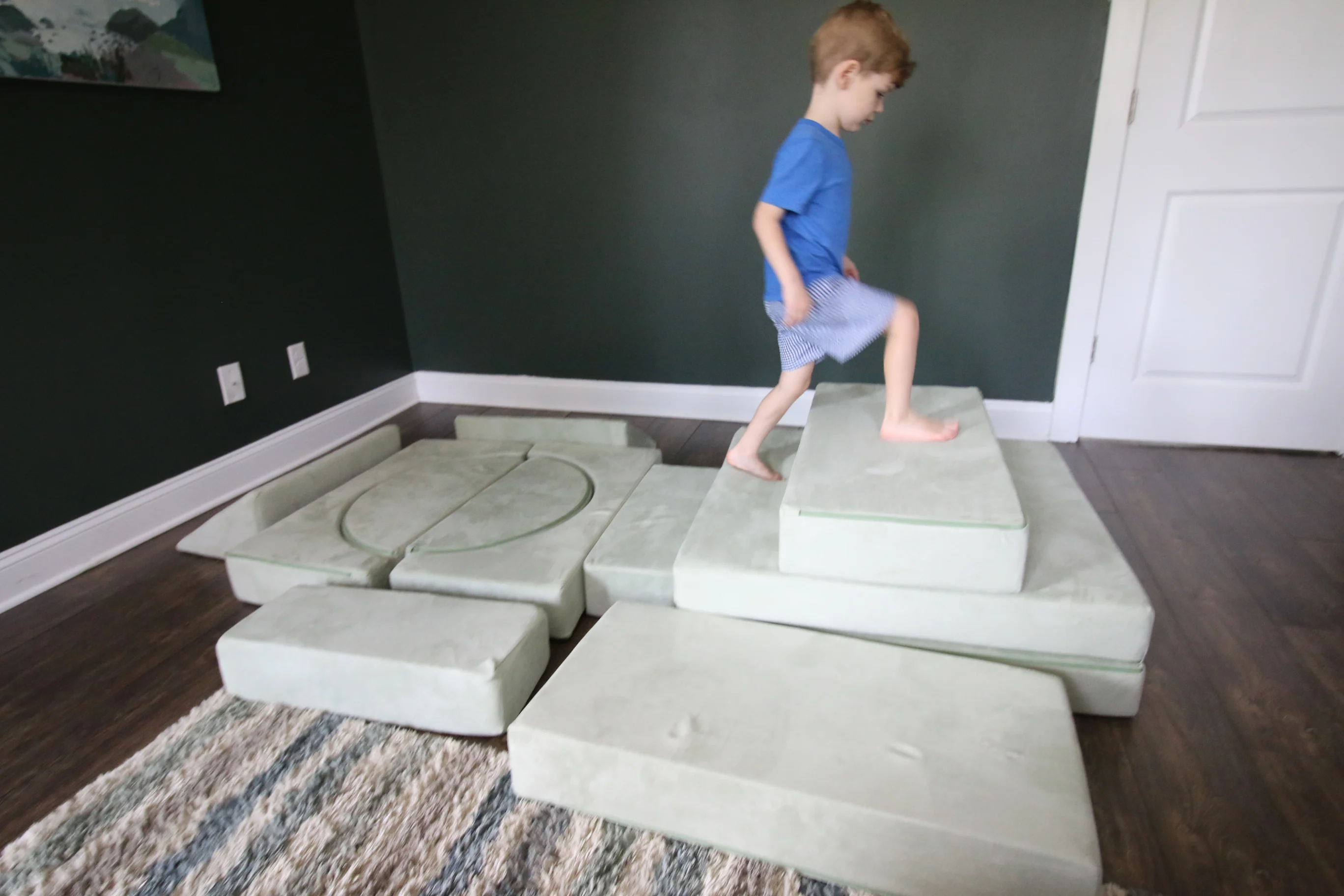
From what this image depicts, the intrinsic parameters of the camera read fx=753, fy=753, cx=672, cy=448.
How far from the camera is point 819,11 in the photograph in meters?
2.33

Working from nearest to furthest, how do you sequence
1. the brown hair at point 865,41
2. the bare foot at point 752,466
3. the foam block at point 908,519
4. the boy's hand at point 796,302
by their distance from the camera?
the foam block at point 908,519, the brown hair at point 865,41, the boy's hand at point 796,302, the bare foot at point 752,466

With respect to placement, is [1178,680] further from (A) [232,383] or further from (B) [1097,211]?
(A) [232,383]

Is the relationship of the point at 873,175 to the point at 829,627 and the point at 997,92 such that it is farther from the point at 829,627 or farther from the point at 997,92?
the point at 829,627

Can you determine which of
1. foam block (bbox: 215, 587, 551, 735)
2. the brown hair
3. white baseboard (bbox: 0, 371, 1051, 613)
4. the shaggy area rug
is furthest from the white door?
foam block (bbox: 215, 587, 551, 735)

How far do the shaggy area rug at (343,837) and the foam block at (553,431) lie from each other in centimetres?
116

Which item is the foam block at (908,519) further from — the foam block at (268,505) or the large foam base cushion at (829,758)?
the foam block at (268,505)

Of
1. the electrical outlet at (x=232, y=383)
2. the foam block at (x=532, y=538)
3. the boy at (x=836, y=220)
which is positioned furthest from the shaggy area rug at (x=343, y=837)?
the electrical outlet at (x=232, y=383)

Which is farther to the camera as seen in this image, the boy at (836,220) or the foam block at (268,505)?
the foam block at (268,505)

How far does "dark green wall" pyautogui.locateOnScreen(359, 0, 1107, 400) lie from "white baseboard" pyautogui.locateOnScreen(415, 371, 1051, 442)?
5 cm

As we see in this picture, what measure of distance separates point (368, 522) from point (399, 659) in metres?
0.66

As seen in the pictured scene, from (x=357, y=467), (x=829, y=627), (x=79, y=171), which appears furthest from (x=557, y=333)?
(x=829, y=627)

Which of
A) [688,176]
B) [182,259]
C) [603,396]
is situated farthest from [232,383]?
[688,176]

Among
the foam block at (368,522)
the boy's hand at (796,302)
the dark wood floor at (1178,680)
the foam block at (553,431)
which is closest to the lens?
the dark wood floor at (1178,680)

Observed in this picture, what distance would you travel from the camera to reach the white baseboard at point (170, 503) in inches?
71.3
